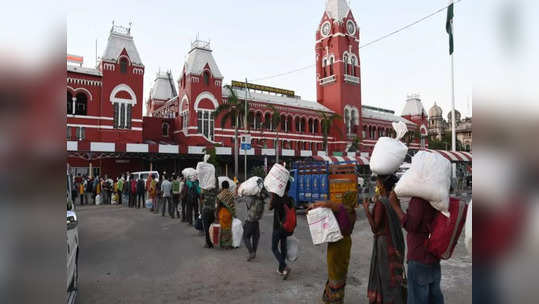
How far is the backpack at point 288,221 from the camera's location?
558 cm

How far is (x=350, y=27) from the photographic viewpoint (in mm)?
43062

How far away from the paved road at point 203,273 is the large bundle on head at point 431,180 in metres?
2.41

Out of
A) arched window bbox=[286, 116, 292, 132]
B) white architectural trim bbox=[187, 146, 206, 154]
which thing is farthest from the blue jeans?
arched window bbox=[286, 116, 292, 132]

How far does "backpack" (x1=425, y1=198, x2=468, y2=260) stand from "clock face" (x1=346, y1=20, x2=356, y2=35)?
43525mm

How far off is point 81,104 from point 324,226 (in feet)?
89.8

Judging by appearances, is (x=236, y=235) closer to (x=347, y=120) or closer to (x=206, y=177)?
(x=206, y=177)

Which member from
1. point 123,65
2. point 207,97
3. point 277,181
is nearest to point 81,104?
point 123,65

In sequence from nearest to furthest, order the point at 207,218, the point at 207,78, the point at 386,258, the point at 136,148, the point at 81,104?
the point at 386,258, the point at 207,218, the point at 136,148, the point at 81,104, the point at 207,78

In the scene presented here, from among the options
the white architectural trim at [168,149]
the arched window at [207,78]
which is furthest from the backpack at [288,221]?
the arched window at [207,78]

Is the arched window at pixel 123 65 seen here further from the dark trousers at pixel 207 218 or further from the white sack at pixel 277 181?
the white sack at pixel 277 181
